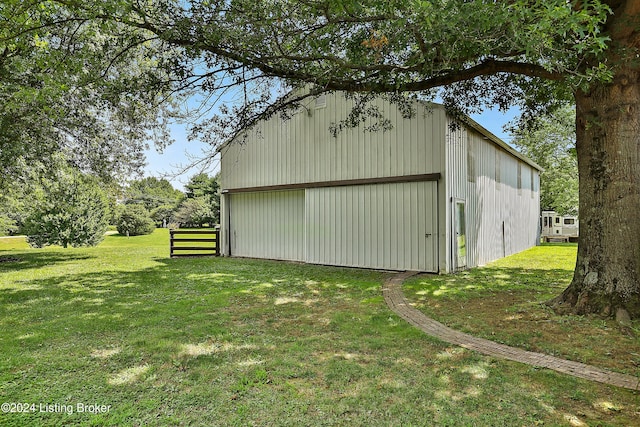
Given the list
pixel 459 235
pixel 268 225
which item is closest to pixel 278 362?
pixel 459 235

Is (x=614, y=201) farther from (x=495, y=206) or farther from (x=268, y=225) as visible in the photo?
(x=268, y=225)

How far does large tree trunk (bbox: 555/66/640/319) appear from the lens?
4.85m

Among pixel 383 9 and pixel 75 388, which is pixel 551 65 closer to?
pixel 383 9

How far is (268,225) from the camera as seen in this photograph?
12.3 m

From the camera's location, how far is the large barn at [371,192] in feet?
28.9

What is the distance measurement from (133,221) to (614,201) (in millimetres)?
30076

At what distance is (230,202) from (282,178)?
2.86m

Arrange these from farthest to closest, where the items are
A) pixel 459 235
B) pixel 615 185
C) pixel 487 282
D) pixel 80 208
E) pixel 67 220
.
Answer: pixel 80 208, pixel 67 220, pixel 459 235, pixel 487 282, pixel 615 185

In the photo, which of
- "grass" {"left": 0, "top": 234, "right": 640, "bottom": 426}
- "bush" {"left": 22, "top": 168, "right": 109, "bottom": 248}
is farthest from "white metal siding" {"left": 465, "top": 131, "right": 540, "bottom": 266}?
"bush" {"left": 22, "top": 168, "right": 109, "bottom": 248}

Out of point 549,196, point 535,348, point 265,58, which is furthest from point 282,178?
point 549,196

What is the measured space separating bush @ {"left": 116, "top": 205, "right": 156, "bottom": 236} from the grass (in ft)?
75.7

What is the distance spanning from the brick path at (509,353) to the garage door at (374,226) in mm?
3560

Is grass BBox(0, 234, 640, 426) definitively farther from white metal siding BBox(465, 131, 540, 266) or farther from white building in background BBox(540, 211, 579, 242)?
white building in background BBox(540, 211, 579, 242)

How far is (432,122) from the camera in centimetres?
871
